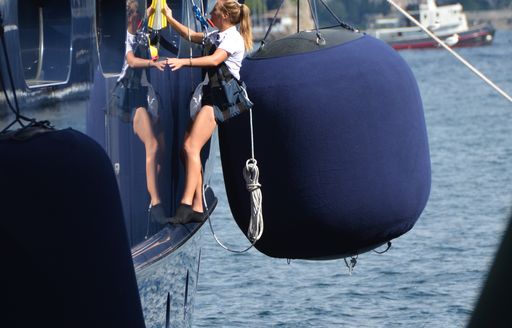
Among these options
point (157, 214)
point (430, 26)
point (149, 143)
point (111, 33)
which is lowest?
point (430, 26)

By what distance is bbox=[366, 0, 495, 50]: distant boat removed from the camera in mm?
66625

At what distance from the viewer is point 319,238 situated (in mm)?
6359

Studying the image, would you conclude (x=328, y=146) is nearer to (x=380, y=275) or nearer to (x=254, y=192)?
(x=254, y=192)

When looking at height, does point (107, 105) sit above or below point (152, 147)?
above

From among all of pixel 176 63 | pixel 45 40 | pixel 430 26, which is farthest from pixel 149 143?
pixel 430 26

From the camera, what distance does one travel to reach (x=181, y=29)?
273 inches

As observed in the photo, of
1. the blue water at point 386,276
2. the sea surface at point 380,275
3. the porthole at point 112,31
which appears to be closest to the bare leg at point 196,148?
the porthole at point 112,31

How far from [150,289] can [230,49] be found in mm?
1107

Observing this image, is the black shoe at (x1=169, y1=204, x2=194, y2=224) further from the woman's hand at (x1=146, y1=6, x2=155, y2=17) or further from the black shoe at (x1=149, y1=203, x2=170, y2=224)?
the woman's hand at (x1=146, y1=6, x2=155, y2=17)

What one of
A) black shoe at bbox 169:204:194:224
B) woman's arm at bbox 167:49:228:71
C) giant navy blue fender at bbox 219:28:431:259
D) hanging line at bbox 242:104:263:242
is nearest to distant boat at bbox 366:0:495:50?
black shoe at bbox 169:204:194:224

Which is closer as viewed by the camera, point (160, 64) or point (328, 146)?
point (328, 146)

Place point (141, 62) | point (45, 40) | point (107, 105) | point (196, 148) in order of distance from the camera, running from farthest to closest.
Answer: point (196, 148) < point (141, 62) < point (107, 105) < point (45, 40)

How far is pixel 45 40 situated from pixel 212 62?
4.55 feet

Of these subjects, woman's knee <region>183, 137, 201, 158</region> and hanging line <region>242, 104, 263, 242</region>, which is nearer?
hanging line <region>242, 104, 263, 242</region>
